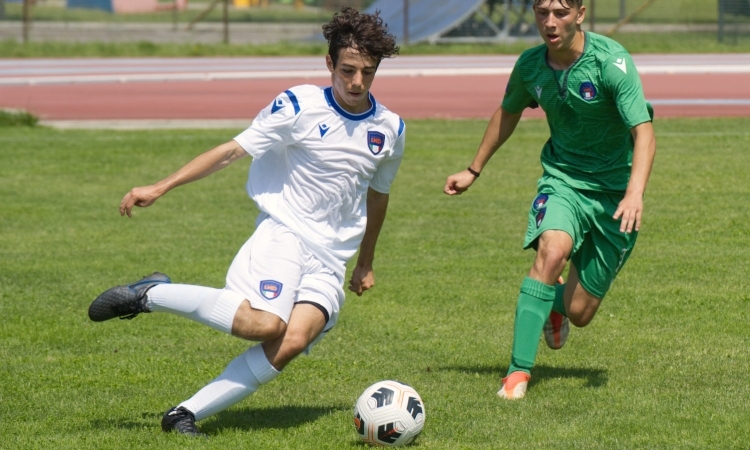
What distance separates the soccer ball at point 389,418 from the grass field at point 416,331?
0.10 metres

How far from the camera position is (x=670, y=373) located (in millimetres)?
5957

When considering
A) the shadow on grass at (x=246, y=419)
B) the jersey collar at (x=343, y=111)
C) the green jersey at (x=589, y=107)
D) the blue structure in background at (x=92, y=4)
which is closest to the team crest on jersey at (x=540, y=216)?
the green jersey at (x=589, y=107)

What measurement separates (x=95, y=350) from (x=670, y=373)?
3315 mm

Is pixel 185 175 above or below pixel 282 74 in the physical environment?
above

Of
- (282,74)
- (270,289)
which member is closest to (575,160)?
(270,289)

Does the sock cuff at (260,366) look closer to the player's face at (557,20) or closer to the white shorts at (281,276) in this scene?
the white shorts at (281,276)

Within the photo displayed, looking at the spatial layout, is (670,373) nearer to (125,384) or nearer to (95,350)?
(125,384)

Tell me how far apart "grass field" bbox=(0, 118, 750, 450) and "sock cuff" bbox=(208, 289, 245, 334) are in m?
0.52

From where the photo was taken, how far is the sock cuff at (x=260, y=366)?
493cm

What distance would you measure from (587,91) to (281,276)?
6.08ft

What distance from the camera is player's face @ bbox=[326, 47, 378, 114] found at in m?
4.98

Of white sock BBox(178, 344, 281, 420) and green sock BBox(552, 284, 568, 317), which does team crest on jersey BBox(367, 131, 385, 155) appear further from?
green sock BBox(552, 284, 568, 317)

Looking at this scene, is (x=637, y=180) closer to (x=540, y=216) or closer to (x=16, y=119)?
(x=540, y=216)

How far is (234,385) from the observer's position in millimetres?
4922
